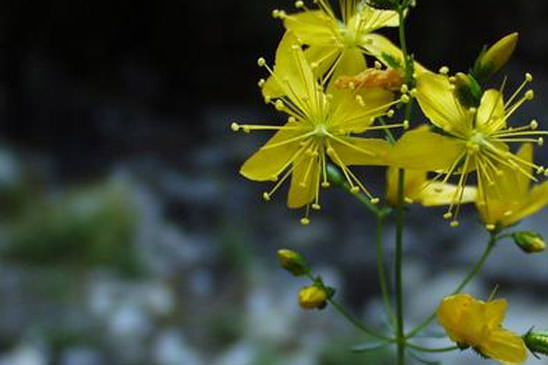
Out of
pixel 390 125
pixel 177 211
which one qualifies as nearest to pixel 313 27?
pixel 390 125

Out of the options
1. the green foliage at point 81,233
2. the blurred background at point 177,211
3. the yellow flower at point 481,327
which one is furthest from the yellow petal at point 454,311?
the green foliage at point 81,233

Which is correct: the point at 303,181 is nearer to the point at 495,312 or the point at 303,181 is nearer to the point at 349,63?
the point at 349,63

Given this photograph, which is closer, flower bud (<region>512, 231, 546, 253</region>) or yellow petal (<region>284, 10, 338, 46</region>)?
yellow petal (<region>284, 10, 338, 46</region>)

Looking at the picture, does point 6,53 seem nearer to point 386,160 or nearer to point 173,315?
point 173,315

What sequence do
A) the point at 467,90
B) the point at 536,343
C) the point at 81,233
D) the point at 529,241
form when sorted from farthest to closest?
the point at 81,233 < the point at 529,241 < the point at 536,343 < the point at 467,90

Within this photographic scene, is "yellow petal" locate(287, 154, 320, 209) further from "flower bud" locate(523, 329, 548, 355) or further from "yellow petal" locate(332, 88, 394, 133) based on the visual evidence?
"flower bud" locate(523, 329, 548, 355)

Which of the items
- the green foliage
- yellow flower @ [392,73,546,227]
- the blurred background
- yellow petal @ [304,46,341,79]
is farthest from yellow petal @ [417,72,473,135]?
the green foliage
